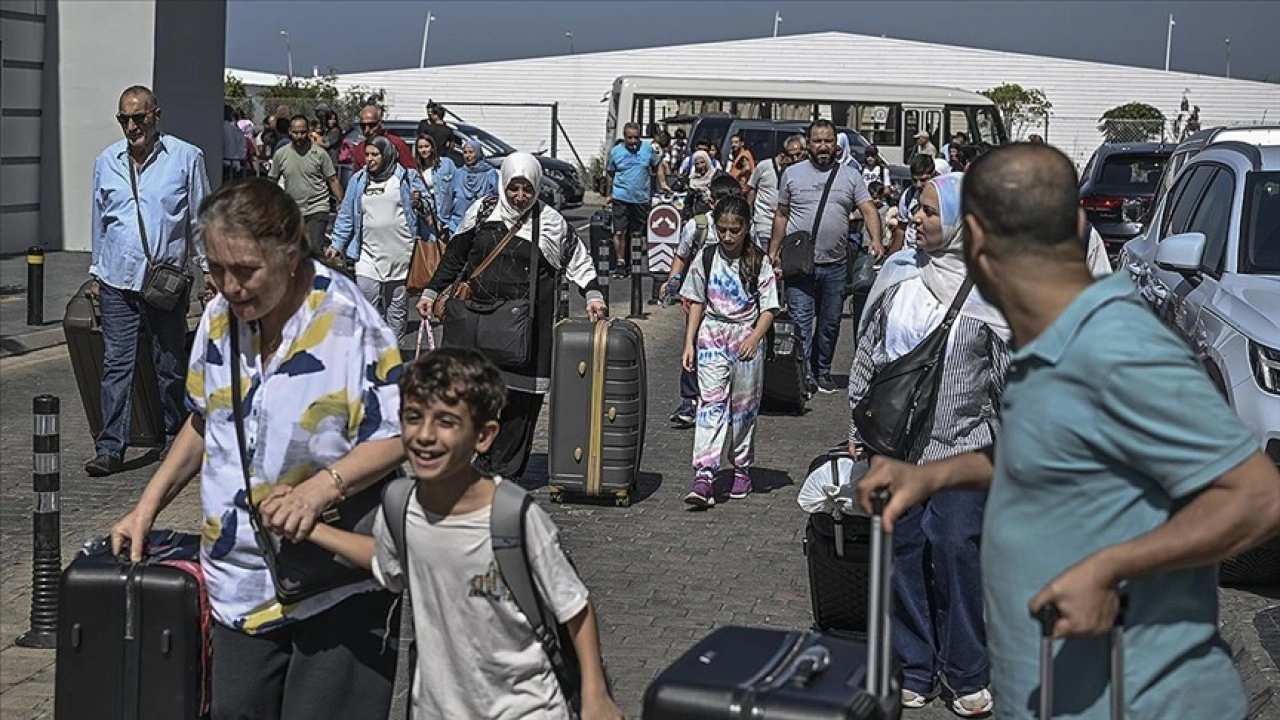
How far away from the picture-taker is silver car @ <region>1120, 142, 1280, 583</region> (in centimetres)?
840

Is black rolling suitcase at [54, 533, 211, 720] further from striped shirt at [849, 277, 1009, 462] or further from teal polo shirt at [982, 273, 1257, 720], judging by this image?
striped shirt at [849, 277, 1009, 462]

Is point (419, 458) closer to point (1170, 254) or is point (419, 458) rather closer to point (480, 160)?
point (1170, 254)

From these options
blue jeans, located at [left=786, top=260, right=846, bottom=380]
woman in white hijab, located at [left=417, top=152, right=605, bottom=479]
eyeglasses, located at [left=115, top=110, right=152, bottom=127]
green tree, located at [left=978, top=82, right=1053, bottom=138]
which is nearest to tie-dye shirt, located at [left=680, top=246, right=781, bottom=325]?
Result: woman in white hijab, located at [left=417, top=152, right=605, bottom=479]

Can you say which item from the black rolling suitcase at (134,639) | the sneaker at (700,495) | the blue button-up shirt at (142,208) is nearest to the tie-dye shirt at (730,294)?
the sneaker at (700,495)

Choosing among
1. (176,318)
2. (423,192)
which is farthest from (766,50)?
(176,318)

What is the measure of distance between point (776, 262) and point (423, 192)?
3341mm

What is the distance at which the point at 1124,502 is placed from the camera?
320 cm

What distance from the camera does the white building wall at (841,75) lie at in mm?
73562

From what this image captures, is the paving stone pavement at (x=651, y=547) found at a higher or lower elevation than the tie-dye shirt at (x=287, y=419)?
lower

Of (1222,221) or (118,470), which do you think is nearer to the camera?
(1222,221)

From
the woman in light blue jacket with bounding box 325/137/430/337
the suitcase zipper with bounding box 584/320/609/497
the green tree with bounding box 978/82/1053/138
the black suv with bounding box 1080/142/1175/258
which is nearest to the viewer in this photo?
the suitcase zipper with bounding box 584/320/609/497

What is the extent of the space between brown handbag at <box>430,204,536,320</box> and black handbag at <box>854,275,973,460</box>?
364 centimetres

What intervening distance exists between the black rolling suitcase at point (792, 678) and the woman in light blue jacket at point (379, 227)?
9.20 metres

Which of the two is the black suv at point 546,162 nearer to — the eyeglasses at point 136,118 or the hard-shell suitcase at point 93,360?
the hard-shell suitcase at point 93,360
